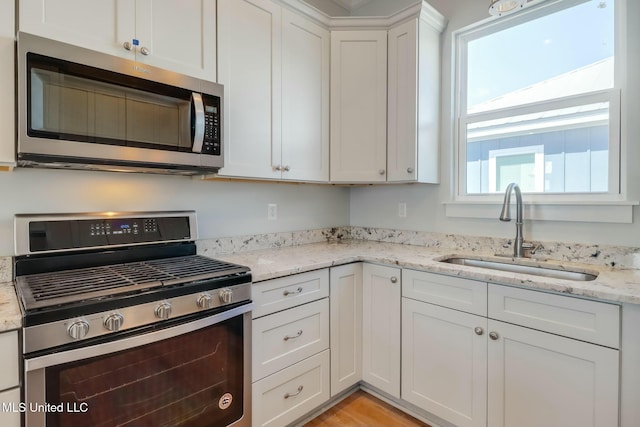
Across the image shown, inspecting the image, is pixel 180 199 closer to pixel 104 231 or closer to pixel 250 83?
pixel 104 231

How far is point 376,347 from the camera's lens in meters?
1.99

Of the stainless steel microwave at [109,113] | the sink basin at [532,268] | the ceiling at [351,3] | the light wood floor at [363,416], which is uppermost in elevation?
the ceiling at [351,3]

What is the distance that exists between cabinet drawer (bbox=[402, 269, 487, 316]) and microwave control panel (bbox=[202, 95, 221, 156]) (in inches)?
46.2

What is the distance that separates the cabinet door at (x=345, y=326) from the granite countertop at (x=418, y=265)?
0.31 feet

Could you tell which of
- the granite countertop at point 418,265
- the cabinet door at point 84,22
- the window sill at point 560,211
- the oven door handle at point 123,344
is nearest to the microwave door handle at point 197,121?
the cabinet door at point 84,22

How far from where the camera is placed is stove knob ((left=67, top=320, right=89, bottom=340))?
101cm

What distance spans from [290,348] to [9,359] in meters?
1.06

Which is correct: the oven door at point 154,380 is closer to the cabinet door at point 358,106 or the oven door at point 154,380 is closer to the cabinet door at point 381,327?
the cabinet door at point 381,327

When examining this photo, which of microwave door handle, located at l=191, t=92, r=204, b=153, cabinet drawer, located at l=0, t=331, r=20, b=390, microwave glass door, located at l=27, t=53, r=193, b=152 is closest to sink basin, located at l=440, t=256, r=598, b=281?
microwave door handle, located at l=191, t=92, r=204, b=153

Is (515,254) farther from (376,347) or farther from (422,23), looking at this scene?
(422,23)

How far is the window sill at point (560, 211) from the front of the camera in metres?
1.66

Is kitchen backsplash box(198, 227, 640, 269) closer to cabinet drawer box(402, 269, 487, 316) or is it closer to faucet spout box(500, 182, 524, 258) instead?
faucet spout box(500, 182, 524, 258)

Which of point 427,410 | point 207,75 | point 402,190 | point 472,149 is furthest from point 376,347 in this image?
point 207,75

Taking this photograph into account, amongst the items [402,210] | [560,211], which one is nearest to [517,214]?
[560,211]
